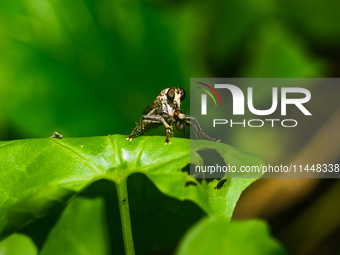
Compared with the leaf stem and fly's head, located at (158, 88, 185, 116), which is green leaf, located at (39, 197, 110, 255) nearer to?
the leaf stem

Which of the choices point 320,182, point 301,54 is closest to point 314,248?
point 320,182

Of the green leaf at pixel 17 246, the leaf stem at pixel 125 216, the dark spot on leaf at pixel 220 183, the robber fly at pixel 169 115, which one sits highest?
the robber fly at pixel 169 115

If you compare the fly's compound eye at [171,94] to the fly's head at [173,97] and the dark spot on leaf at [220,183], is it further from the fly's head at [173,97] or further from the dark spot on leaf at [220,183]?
the dark spot on leaf at [220,183]

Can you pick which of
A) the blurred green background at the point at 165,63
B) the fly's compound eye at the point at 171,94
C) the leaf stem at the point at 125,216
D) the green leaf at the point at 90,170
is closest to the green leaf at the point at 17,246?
the green leaf at the point at 90,170

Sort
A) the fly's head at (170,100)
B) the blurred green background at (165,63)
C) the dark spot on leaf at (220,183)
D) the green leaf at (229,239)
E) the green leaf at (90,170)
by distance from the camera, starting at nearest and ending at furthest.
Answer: the green leaf at (229,239)
the green leaf at (90,170)
the dark spot on leaf at (220,183)
the fly's head at (170,100)
the blurred green background at (165,63)

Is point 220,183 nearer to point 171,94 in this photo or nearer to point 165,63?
point 171,94

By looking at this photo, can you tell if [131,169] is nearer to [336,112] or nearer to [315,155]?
[315,155]

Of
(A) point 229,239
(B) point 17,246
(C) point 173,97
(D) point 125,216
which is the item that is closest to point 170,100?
(C) point 173,97
